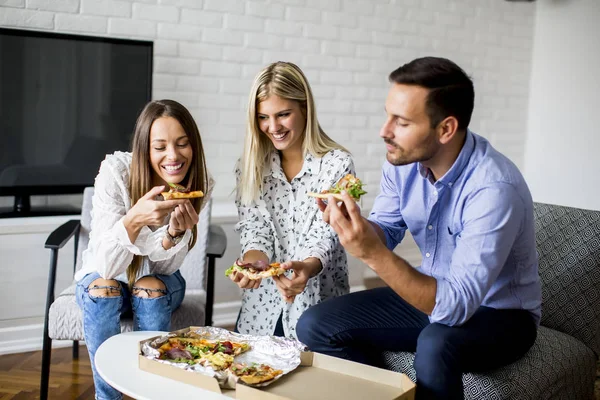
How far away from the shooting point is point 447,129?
6.21 feet

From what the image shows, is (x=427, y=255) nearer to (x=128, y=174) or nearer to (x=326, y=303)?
(x=326, y=303)

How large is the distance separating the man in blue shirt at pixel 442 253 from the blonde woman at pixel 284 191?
0.34 meters

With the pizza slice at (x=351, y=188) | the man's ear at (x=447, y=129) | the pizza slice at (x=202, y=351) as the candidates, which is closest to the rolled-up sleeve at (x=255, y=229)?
the pizza slice at (x=351, y=188)

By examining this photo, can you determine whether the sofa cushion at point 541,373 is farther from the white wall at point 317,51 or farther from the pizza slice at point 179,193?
the white wall at point 317,51

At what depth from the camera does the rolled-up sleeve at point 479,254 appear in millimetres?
1758

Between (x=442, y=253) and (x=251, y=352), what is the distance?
646mm

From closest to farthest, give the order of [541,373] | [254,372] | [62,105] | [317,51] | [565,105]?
[254,372] → [541,373] → [62,105] → [317,51] → [565,105]

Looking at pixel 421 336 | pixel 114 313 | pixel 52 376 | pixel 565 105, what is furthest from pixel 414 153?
pixel 565 105

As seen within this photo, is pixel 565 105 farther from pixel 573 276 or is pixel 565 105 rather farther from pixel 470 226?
pixel 470 226

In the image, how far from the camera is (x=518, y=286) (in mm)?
1938

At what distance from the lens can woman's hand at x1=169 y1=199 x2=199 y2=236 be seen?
219cm

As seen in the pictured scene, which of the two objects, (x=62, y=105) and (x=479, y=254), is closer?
(x=479, y=254)

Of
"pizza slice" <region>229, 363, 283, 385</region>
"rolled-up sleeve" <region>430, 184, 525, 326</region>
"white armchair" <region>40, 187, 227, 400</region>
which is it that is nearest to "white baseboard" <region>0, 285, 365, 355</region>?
"white armchair" <region>40, 187, 227, 400</region>

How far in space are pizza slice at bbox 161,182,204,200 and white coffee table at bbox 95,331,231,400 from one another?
47cm
